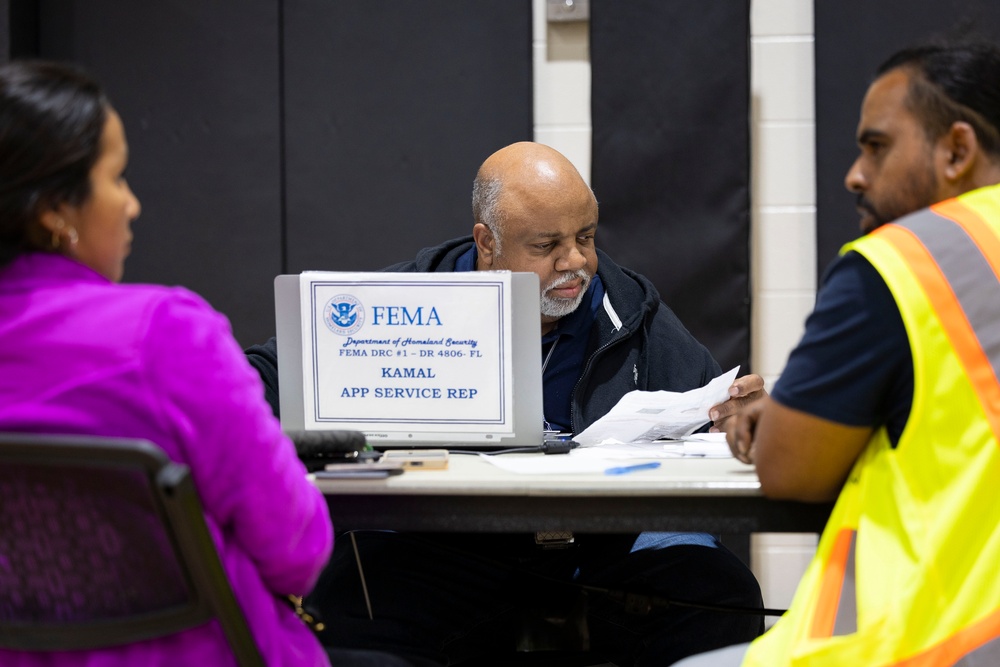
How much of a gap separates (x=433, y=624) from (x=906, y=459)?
102 cm

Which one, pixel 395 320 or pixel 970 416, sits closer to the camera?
pixel 970 416

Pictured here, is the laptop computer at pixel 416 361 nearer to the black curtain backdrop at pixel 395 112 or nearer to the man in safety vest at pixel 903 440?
the man in safety vest at pixel 903 440

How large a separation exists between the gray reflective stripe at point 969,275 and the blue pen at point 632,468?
55 cm

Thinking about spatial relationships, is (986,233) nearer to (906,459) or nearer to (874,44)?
(906,459)

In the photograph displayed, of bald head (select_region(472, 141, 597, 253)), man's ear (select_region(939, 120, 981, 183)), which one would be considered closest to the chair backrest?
man's ear (select_region(939, 120, 981, 183))

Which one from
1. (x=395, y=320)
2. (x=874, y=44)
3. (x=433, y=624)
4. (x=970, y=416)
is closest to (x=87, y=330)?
(x=395, y=320)

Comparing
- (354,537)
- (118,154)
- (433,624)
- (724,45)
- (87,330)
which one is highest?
(724,45)

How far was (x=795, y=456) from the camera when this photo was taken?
1338 millimetres

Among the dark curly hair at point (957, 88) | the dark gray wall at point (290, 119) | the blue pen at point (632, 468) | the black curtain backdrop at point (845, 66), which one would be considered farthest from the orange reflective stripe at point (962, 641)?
the dark gray wall at point (290, 119)

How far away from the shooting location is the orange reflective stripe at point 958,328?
3.95 ft

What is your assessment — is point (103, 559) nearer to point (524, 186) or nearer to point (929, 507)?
point (929, 507)

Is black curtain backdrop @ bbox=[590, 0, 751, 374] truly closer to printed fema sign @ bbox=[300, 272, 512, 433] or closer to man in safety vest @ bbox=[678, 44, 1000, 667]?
printed fema sign @ bbox=[300, 272, 512, 433]

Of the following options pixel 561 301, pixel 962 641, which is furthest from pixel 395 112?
pixel 962 641

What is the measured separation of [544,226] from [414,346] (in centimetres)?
83
